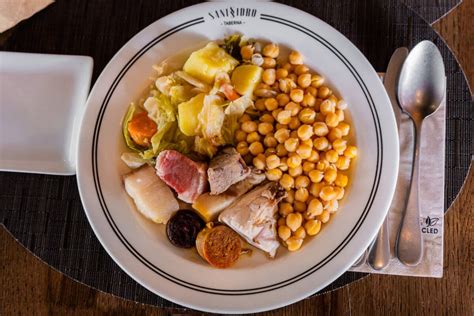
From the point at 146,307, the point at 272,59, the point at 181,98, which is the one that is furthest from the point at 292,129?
the point at 146,307

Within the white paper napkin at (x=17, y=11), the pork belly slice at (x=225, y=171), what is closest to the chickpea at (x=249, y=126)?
the pork belly slice at (x=225, y=171)

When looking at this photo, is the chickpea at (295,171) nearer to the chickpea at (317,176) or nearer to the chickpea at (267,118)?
the chickpea at (317,176)

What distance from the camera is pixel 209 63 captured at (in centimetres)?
196

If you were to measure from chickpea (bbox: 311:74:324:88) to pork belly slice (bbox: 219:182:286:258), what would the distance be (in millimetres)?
428

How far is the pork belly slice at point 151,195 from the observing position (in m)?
1.92

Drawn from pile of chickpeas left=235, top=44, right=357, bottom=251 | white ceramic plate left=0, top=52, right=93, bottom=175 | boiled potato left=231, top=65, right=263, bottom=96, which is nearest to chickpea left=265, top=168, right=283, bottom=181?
pile of chickpeas left=235, top=44, right=357, bottom=251

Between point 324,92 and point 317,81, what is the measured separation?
0.05 metres

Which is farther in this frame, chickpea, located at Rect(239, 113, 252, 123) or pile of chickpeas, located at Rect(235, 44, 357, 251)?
chickpea, located at Rect(239, 113, 252, 123)

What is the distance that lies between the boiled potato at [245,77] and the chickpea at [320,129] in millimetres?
288

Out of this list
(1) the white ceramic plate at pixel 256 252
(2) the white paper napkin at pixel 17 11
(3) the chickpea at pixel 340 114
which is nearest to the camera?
(1) the white ceramic plate at pixel 256 252

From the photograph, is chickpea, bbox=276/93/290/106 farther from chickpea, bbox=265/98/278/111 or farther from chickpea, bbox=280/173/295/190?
chickpea, bbox=280/173/295/190

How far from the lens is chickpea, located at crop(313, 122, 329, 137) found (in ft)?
6.35

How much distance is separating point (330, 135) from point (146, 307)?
1074mm

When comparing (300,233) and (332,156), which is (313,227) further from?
(332,156)
